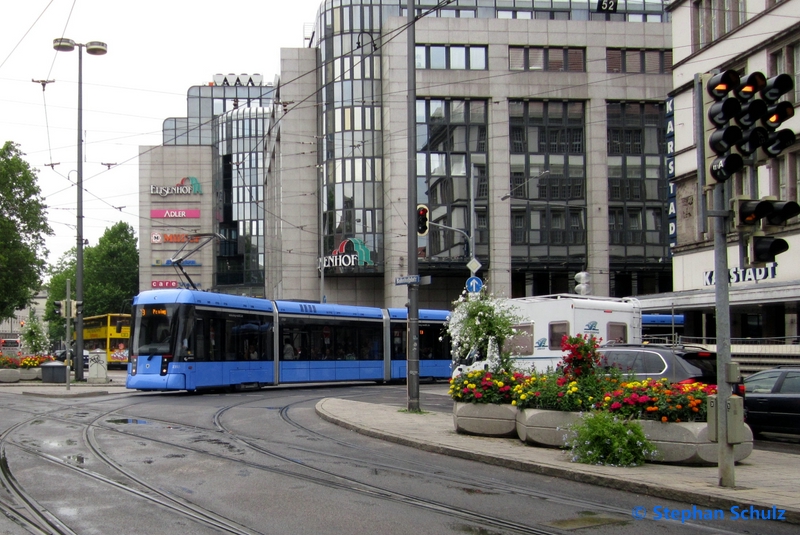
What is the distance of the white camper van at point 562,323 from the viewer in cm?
2166

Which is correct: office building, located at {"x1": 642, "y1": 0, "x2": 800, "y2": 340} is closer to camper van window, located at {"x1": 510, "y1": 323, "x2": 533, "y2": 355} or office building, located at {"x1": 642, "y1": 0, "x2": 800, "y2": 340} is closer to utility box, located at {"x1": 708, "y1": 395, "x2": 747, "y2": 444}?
camper van window, located at {"x1": 510, "y1": 323, "x2": 533, "y2": 355}

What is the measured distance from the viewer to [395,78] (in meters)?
50.2

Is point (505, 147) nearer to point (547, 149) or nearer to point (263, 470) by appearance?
point (547, 149)

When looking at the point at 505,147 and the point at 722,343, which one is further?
the point at 505,147

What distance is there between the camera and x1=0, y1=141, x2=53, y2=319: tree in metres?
47.6

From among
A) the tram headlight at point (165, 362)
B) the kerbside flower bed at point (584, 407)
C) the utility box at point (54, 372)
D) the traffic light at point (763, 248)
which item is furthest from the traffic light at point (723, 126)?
the utility box at point (54, 372)

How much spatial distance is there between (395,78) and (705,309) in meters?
28.7

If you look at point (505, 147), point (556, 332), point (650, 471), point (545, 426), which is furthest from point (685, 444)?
point (505, 147)

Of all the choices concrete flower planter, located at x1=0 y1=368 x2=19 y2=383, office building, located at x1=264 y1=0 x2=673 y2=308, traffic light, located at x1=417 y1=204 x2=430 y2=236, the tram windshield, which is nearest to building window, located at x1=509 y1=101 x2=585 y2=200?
office building, located at x1=264 y1=0 x2=673 y2=308

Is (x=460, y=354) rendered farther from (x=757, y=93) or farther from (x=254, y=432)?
(x=757, y=93)

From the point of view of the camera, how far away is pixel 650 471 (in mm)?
10172

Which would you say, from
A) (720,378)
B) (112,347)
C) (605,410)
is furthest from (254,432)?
(112,347)

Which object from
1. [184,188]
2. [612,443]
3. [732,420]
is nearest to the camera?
[732,420]

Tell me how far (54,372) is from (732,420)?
96.4ft
